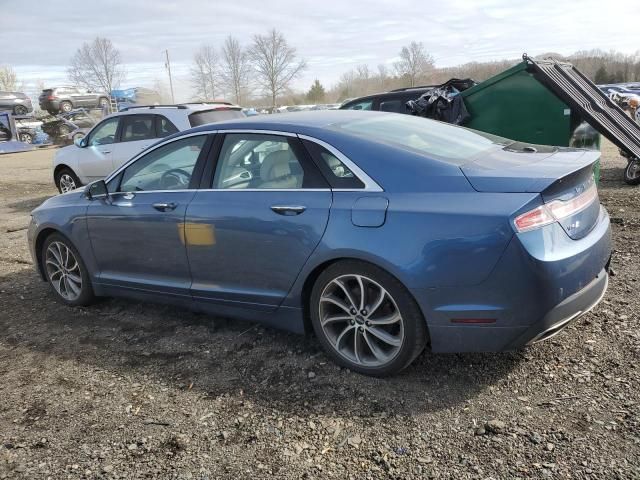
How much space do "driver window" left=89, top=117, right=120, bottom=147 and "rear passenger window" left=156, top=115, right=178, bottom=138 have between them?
109cm

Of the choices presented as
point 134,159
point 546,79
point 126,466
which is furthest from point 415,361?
point 546,79

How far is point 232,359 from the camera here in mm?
3674

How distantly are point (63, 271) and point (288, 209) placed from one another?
2.61 meters

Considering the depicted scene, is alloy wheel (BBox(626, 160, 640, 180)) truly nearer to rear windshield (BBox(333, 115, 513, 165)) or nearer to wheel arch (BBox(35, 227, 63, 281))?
rear windshield (BBox(333, 115, 513, 165))

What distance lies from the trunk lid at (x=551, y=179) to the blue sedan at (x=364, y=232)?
11mm

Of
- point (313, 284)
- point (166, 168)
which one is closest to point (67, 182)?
point (166, 168)

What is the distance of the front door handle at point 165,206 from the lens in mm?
3913

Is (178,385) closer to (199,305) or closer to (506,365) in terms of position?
(199,305)

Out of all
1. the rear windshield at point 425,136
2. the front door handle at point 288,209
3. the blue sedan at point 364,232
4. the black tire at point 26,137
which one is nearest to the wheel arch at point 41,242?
the blue sedan at point 364,232

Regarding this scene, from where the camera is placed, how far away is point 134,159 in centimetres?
433

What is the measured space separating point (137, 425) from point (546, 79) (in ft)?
21.8

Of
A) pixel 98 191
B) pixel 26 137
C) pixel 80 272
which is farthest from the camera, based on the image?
pixel 26 137

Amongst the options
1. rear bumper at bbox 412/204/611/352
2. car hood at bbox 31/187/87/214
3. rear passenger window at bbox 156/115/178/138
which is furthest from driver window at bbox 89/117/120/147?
rear bumper at bbox 412/204/611/352

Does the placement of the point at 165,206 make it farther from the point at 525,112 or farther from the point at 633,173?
the point at 633,173
